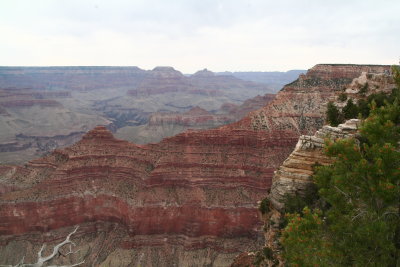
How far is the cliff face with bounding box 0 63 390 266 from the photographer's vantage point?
4709 centimetres

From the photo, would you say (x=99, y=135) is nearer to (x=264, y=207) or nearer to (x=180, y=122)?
(x=264, y=207)

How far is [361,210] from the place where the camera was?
12391 mm

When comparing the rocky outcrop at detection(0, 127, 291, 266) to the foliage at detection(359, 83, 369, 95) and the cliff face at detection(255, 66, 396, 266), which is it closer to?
the foliage at detection(359, 83, 369, 95)

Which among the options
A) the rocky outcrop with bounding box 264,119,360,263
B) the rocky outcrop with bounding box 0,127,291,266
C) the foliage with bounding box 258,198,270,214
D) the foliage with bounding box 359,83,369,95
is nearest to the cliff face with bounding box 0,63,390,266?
the rocky outcrop with bounding box 0,127,291,266

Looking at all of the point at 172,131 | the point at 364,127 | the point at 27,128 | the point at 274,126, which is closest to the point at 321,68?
the point at 274,126

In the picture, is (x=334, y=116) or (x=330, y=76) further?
(x=330, y=76)

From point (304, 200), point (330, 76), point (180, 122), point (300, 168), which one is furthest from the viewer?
point (180, 122)

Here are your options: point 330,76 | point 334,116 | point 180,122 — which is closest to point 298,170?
point 334,116

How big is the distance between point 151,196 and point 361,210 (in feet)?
131

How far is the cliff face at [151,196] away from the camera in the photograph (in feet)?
155

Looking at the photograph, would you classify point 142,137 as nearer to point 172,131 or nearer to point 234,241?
point 172,131

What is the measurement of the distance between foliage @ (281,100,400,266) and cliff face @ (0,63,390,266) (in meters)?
35.2

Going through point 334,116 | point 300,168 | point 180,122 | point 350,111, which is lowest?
point 180,122

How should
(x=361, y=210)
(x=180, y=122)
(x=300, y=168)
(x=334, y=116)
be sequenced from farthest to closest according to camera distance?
(x=180, y=122) < (x=334, y=116) < (x=300, y=168) < (x=361, y=210)
